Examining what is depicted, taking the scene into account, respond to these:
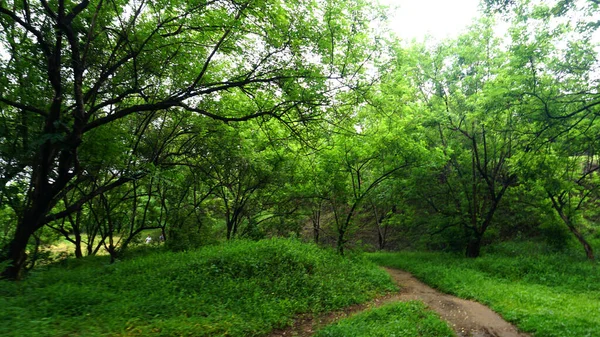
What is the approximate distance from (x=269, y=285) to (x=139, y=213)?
10104 mm

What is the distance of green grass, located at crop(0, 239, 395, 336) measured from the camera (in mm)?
4727

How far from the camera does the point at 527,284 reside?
9898 millimetres

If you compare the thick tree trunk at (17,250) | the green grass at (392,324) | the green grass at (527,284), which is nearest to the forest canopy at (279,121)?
the thick tree trunk at (17,250)

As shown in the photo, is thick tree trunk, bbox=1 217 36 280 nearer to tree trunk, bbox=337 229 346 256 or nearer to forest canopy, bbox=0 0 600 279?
forest canopy, bbox=0 0 600 279

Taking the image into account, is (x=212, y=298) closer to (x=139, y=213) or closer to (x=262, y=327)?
(x=262, y=327)

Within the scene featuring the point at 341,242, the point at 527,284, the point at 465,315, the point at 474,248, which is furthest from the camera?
the point at 474,248

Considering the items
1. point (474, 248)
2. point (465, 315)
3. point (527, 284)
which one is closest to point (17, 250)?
point (465, 315)

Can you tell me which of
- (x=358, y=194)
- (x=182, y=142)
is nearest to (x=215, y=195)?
(x=182, y=142)

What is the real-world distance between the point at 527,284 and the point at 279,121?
9.25m

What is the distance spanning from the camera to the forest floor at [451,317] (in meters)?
6.36

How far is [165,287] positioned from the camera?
6.78 meters

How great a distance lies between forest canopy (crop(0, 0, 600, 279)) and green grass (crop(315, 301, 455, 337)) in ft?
11.9

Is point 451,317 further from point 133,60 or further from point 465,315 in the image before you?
point 133,60

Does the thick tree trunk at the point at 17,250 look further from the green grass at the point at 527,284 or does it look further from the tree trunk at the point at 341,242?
the green grass at the point at 527,284
